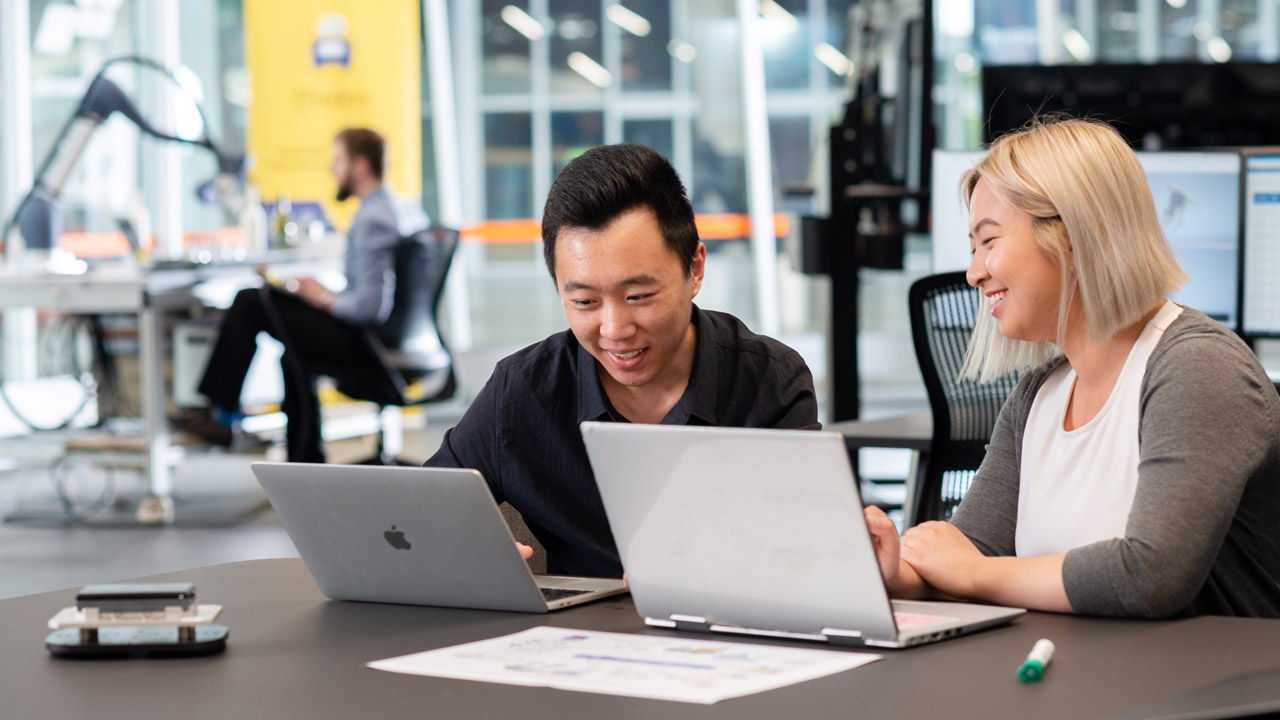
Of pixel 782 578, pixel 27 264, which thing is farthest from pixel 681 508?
pixel 27 264

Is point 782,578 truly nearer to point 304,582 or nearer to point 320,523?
point 320,523

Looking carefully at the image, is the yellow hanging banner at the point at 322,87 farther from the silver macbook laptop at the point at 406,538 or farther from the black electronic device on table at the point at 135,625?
the black electronic device on table at the point at 135,625

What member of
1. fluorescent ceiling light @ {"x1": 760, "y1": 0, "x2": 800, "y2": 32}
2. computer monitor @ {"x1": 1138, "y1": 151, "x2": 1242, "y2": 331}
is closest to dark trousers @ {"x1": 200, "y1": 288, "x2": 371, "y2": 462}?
computer monitor @ {"x1": 1138, "y1": 151, "x2": 1242, "y2": 331}

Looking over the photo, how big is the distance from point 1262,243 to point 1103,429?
1983 mm

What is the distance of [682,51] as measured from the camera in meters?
8.30

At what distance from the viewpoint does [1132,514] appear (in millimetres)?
1336

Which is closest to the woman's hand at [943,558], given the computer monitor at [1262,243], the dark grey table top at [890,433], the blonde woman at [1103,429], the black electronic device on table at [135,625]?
the blonde woman at [1103,429]

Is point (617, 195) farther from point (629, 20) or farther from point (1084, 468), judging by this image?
point (629, 20)

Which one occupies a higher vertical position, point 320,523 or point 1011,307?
point 1011,307

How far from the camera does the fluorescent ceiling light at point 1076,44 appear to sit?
8.26 metres

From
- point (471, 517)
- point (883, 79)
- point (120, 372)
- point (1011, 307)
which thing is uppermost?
point (883, 79)

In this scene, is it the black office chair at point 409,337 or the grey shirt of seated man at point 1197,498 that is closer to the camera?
the grey shirt of seated man at point 1197,498

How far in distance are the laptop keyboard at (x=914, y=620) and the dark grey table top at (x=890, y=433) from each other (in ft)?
4.69

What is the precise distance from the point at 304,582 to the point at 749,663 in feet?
2.15
